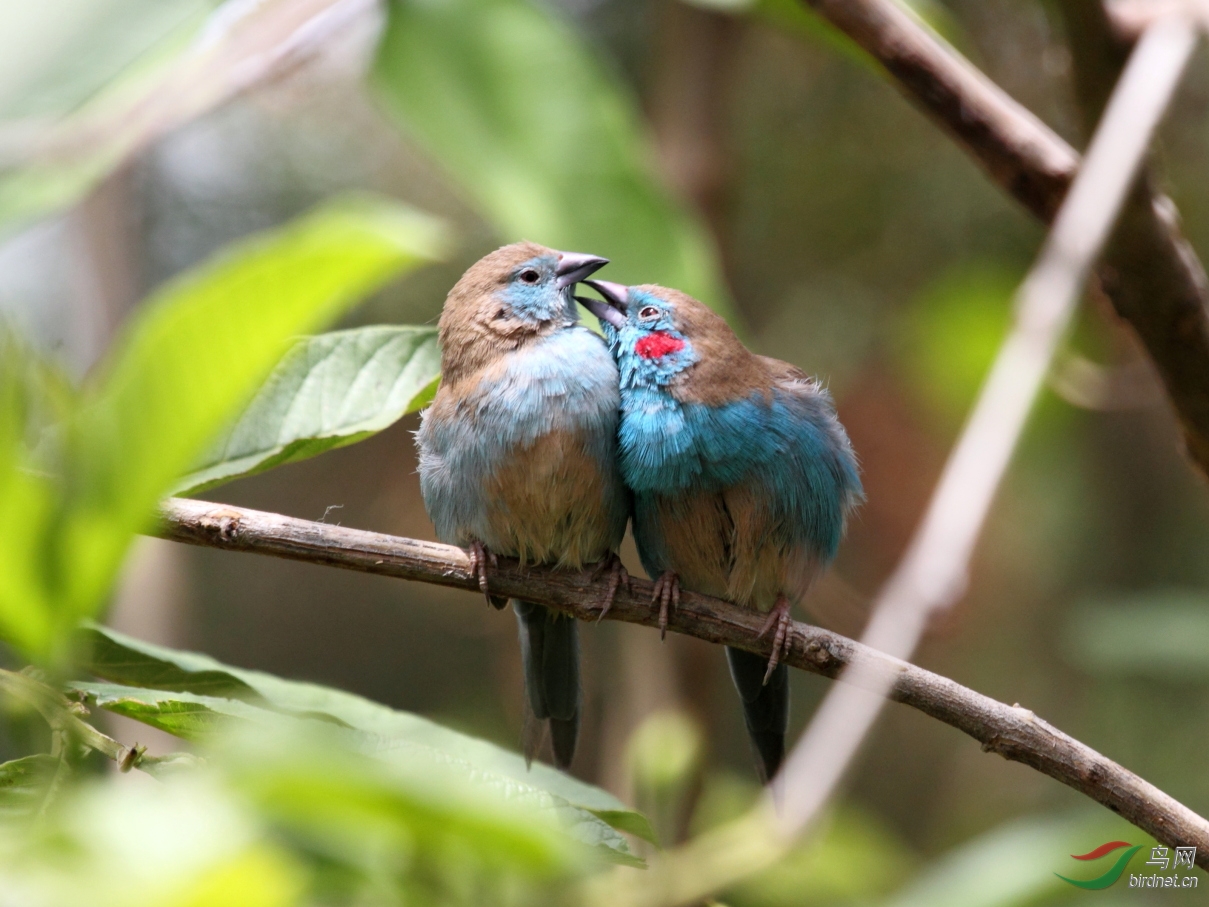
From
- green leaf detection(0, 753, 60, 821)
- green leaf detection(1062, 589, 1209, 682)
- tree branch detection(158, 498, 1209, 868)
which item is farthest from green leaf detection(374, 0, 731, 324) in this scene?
green leaf detection(1062, 589, 1209, 682)

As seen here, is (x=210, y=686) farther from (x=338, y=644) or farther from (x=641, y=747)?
(x=338, y=644)

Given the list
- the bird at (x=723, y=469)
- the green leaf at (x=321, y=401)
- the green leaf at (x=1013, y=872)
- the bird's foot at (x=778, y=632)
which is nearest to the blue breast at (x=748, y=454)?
the bird at (x=723, y=469)

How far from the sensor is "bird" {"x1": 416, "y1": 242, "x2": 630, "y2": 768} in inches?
101

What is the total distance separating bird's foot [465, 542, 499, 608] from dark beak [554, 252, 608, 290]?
762mm

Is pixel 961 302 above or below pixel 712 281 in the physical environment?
above

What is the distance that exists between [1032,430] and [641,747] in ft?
8.70

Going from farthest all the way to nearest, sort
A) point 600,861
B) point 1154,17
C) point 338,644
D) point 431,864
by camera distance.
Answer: point 338,644 < point 1154,17 < point 600,861 < point 431,864

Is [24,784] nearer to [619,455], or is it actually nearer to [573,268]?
[619,455]

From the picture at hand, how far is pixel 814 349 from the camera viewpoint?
5.41 meters

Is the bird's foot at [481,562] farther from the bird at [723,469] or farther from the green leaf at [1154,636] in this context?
the green leaf at [1154,636]

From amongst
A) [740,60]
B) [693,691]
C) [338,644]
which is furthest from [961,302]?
[338,644]

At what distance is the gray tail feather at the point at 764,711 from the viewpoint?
9.34ft

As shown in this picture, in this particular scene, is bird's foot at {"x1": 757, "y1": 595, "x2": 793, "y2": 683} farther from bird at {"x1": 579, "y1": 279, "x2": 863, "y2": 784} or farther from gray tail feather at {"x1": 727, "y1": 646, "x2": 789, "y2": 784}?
gray tail feather at {"x1": 727, "y1": 646, "x2": 789, "y2": 784}

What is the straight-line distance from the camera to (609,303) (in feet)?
9.68
